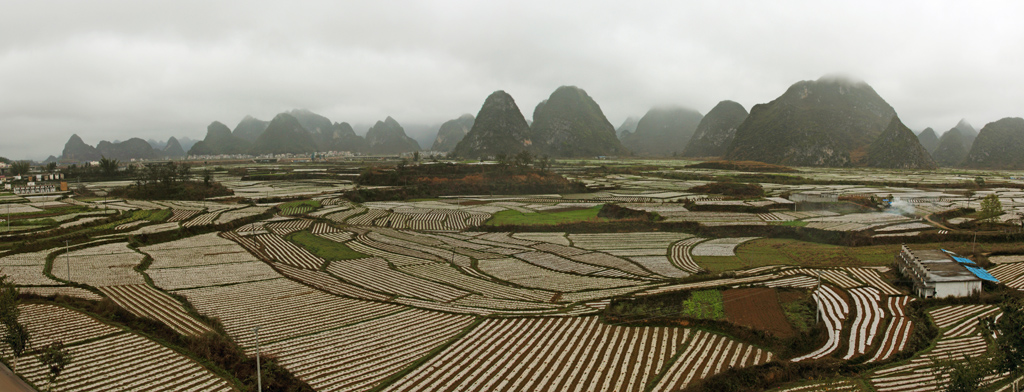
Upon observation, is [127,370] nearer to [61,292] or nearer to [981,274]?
[61,292]

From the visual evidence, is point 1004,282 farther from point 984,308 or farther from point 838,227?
point 838,227

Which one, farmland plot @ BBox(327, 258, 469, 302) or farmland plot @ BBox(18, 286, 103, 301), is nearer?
farmland plot @ BBox(18, 286, 103, 301)

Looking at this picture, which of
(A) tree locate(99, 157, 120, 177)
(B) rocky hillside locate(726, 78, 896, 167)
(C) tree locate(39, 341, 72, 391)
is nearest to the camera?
(C) tree locate(39, 341, 72, 391)

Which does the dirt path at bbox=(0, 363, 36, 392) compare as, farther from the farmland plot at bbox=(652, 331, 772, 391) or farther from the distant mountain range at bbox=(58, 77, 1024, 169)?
the distant mountain range at bbox=(58, 77, 1024, 169)

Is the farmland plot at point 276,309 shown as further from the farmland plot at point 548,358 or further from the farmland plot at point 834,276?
the farmland plot at point 834,276

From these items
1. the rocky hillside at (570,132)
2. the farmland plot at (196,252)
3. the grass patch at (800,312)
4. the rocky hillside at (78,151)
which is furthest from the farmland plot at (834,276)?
the rocky hillside at (78,151)

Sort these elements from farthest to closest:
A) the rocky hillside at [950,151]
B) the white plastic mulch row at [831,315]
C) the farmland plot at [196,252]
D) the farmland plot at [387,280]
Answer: the rocky hillside at [950,151]
the farmland plot at [196,252]
the farmland plot at [387,280]
the white plastic mulch row at [831,315]

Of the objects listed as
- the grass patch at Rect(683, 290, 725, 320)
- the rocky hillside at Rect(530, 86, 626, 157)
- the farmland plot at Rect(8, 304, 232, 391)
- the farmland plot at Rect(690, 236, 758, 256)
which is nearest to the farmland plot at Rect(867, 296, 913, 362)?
the grass patch at Rect(683, 290, 725, 320)
